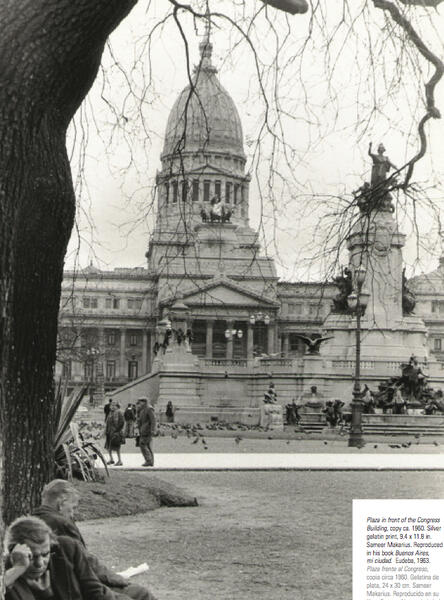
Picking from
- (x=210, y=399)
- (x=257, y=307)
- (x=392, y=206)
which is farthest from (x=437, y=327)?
(x=392, y=206)

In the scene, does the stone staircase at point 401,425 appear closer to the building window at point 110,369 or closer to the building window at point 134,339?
the building window at point 110,369

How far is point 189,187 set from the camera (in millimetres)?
9070

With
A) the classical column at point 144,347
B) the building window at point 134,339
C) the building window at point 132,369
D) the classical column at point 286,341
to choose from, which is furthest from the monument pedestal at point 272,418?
the building window at point 134,339

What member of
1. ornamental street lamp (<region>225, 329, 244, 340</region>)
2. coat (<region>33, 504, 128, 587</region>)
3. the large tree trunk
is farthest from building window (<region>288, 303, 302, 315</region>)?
coat (<region>33, 504, 128, 587</region>)

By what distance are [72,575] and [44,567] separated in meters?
0.59

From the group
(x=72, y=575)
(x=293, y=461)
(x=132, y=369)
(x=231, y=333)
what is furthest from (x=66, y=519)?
(x=132, y=369)

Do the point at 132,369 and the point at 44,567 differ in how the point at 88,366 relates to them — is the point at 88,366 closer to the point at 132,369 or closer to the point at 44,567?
the point at 132,369

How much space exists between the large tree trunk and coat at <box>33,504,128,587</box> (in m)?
0.29

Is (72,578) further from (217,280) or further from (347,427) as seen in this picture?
(217,280)

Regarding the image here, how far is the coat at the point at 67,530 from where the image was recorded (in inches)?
258

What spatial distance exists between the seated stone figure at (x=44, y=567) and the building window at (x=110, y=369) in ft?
358

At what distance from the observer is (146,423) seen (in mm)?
21984

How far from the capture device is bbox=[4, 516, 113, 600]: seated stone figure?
17.3 feet

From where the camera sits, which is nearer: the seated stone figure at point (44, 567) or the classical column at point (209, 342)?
the seated stone figure at point (44, 567)
